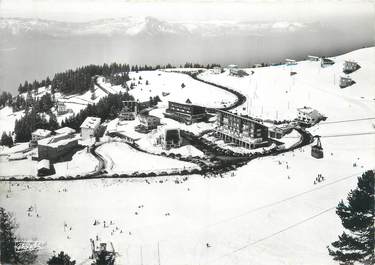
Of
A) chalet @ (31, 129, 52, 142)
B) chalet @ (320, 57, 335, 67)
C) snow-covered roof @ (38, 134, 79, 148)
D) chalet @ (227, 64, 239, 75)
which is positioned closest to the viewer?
snow-covered roof @ (38, 134, 79, 148)

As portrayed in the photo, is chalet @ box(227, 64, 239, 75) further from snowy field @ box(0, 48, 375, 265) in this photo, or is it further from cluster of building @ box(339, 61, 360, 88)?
snowy field @ box(0, 48, 375, 265)

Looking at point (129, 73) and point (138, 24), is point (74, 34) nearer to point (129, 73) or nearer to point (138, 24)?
point (138, 24)

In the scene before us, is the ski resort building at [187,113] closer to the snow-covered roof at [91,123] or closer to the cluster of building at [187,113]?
the cluster of building at [187,113]

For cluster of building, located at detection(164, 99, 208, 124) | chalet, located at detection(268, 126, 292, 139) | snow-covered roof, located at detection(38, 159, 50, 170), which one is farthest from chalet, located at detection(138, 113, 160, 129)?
snow-covered roof, located at detection(38, 159, 50, 170)

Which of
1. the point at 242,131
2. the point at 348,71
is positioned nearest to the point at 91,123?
the point at 242,131

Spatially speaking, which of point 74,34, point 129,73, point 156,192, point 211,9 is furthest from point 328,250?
point 129,73

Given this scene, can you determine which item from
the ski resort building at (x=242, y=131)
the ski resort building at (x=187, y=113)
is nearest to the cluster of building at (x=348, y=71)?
the ski resort building at (x=187, y=113)
